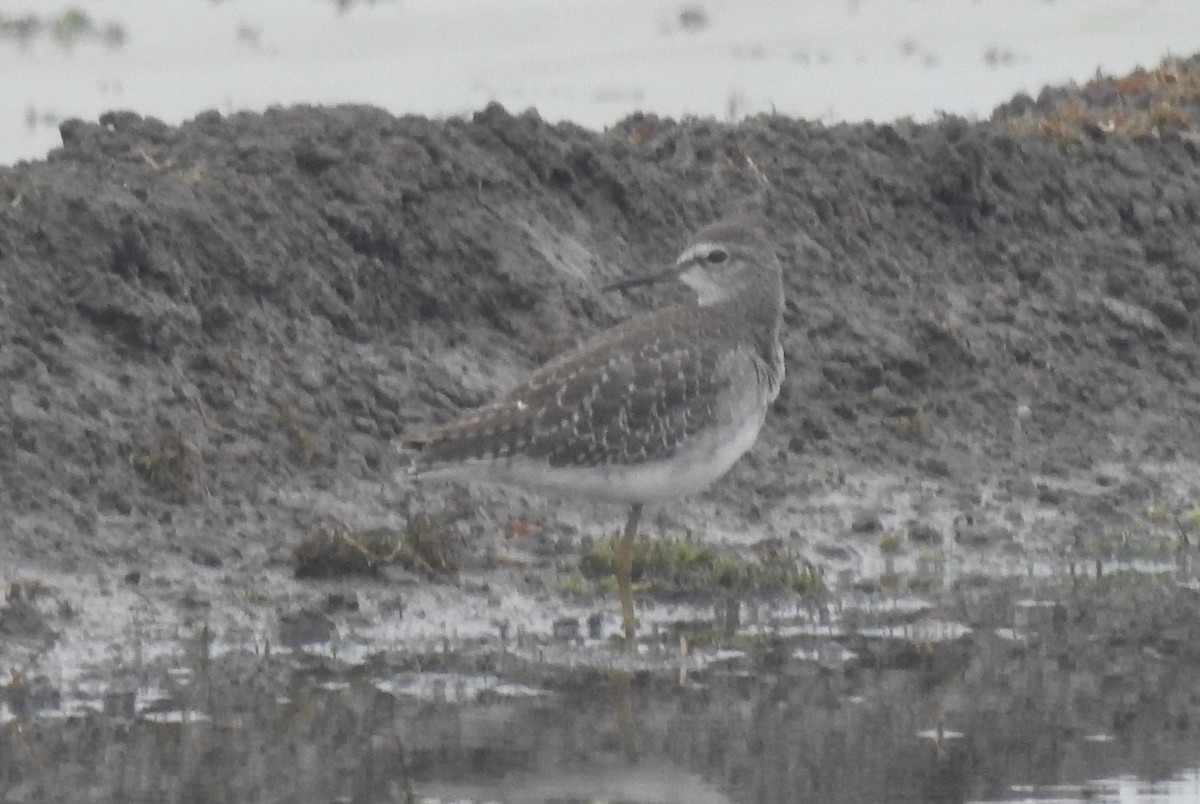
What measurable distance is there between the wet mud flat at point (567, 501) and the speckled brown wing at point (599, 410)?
0.42m

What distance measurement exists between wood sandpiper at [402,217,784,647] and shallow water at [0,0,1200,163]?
7399 millimetres

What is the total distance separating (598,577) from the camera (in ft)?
36.9

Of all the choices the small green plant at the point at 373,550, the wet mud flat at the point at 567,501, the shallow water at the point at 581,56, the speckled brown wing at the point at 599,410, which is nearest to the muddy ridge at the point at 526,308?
the wet mud flat at the point at 567,501

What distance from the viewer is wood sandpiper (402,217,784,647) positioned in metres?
11.0

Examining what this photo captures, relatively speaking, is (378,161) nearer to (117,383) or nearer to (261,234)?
(261,234)

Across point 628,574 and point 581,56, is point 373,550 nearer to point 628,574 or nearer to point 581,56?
point 628,574

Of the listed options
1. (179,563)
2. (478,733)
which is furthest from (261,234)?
(478,733)

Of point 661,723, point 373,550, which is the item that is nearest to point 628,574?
point 373,550

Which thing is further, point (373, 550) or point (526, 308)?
point (526, 308)

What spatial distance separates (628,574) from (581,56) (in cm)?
1336

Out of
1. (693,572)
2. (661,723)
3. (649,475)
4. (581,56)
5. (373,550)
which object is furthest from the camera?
(581,56)

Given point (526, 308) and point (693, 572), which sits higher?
point (526, 308)

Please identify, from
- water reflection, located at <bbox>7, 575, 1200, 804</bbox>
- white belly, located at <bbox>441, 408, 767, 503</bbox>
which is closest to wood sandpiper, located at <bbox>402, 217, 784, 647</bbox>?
white belly, located at <bbox>441, 408, 767, 503</bbox>

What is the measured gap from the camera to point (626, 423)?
11.2m
